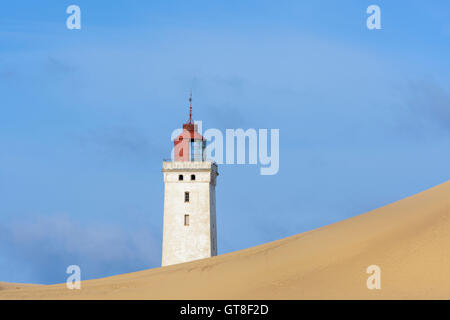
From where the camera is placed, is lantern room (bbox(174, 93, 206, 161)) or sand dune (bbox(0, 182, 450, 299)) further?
lantern room (bbox(174, 93, 206, 161))

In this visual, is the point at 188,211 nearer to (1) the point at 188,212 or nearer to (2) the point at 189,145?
(1) the point at 188,212

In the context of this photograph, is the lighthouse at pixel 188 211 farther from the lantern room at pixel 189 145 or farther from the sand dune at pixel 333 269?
the sand dune at pixel 333 269

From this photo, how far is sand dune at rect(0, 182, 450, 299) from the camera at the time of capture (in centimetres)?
3256

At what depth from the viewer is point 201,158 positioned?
83812mm

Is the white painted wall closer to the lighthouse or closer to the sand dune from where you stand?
the lighthouse

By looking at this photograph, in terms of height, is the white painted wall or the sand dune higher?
the white painted wall

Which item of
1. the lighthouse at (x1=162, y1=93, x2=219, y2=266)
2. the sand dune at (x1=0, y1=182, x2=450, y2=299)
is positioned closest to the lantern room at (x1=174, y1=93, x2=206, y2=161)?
the lighthouse at (x1=162, y1=93, x2=219, y2=266)

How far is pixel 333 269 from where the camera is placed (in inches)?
1387

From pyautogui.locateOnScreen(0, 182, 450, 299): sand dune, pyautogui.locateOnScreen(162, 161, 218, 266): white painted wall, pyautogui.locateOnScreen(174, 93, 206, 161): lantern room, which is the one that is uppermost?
pyautogui.locateOnScreen(174, 93, 206, 161): lantern room

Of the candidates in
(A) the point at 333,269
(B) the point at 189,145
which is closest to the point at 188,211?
(B) the point at 189,145

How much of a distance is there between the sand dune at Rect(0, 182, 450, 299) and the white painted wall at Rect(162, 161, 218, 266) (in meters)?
36.5

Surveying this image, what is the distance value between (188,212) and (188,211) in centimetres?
11

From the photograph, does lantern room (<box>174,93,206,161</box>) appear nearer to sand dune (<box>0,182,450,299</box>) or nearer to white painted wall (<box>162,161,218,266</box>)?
white painted wall (<box>162,161,218,266</box>)

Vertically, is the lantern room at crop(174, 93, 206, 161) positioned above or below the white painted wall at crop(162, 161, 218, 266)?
above
